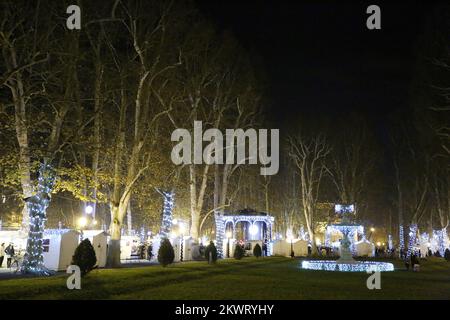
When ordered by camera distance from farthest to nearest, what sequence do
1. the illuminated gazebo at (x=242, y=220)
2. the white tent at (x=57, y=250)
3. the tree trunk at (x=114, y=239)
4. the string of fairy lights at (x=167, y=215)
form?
1. the illuminated gazebo at (x=242, y=220)
2. the string of fairy lights at (x=167, y=215)
3. the tree trunk at (x=114, y=239)
4. the white tent at (x=57, y=250)

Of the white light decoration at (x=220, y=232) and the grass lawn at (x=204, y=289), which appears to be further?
the white light decoration at (x=220, y=232)

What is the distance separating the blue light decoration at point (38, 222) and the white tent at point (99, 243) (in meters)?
5.73

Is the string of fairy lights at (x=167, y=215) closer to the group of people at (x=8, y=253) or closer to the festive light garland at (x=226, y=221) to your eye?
the festive light garland at (x=226, y=221)

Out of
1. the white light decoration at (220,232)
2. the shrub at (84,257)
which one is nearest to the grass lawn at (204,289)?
the shrub at (84,257)

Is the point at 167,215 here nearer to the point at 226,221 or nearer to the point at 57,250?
the point at 57,250

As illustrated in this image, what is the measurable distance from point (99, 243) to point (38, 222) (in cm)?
673

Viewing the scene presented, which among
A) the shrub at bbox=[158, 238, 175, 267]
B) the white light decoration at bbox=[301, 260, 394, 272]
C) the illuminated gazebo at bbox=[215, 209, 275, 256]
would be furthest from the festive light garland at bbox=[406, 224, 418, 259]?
the shrub at bbox=[158, 238, 175, 267]

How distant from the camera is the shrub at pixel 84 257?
16.7 metres

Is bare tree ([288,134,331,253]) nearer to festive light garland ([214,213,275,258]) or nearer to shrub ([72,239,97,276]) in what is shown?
festive light garland ([214,213,275,258])

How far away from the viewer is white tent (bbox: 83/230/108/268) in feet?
84.5

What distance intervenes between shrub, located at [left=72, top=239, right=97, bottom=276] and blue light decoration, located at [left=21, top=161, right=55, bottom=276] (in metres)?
3.46

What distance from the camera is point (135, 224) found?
84312mm
